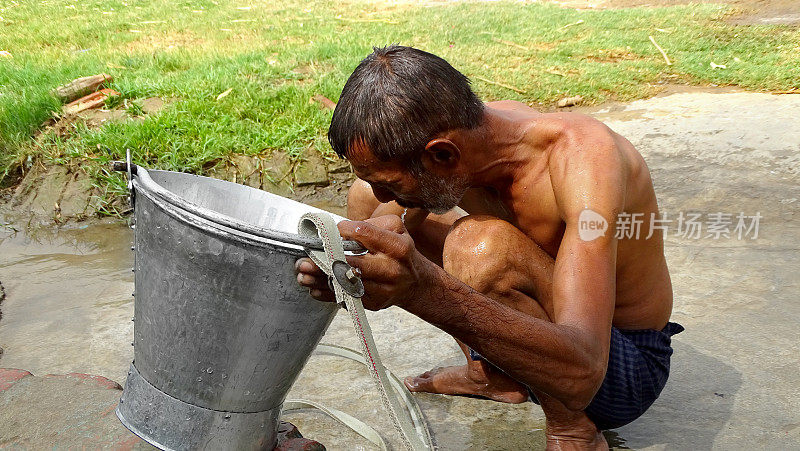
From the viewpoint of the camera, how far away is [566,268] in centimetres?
187

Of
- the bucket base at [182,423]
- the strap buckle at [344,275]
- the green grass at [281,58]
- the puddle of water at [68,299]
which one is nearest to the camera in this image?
the strap buckle at [344,275]

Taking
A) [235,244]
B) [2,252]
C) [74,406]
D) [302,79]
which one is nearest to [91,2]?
[302,79]

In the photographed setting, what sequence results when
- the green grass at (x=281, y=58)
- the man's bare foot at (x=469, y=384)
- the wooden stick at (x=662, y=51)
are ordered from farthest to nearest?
the wooden stick at (x=662, y=51) < the green grass at (x=281, y=58) < the man's bare foot at (x=469, y=384)

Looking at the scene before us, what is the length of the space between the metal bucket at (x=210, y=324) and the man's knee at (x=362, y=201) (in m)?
0.97

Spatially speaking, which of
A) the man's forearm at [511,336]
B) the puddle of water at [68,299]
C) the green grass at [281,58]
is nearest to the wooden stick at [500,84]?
the green grass at [281,58]

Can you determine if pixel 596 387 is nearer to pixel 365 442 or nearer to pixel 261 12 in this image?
pixel 365 442

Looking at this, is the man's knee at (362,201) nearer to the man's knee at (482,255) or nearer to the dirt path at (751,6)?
the man's knee at (482,255)

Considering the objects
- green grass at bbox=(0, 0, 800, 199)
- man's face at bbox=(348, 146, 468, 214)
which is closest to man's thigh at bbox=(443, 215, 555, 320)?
man's face at bbox=(348, 146, 468, 214)

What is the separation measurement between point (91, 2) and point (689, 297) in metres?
8.43

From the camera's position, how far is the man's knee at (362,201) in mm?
2709

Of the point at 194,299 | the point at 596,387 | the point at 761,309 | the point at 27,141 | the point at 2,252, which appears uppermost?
the point at 194,299

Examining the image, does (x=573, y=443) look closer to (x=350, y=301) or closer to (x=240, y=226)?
(x=350, y=301)

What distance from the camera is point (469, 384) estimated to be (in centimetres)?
253

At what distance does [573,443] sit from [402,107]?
1.07m
